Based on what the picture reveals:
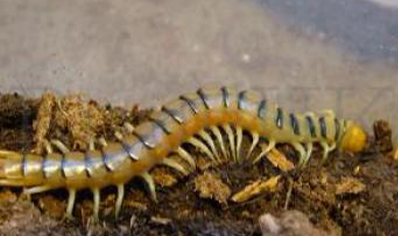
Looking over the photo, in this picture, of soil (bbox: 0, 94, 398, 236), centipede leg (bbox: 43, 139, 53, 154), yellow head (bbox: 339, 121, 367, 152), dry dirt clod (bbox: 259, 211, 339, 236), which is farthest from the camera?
yellow head (bbox: 339, 121, 367, 152)

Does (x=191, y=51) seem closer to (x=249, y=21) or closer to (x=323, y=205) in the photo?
(x=249, y=21)

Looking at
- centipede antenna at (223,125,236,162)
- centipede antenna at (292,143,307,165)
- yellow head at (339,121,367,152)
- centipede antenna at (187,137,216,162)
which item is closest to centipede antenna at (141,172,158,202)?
centipede antenna at (187,137,216,162)

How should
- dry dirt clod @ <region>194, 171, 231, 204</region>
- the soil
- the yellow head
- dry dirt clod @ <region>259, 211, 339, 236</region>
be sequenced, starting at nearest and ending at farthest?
dry dirt clod @ <region>259, 211, 339, 236</region> < the soil < dry dirt clod @ <region>194, 171, 231, 204</region> < the yellow head

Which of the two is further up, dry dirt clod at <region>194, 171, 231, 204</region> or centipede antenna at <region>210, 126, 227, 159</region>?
centipede antenna at <region>210, 126, 227, 159</region>

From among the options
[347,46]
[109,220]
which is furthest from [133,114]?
[347,46]

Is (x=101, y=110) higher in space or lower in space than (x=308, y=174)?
higher

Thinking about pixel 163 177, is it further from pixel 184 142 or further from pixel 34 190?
pixel 34 190

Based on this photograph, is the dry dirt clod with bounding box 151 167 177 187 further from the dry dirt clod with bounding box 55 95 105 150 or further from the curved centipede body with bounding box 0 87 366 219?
the dry dirt clod with bounding box 55 95 105 150
